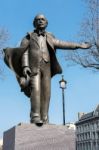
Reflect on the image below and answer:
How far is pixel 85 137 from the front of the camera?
112 meters

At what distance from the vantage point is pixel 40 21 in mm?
7664

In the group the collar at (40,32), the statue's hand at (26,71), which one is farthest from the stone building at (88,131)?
the statue's hand at (26,71)

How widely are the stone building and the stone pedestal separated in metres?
94.5

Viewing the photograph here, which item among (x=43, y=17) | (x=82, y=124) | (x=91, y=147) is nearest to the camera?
(x=43, y=17)

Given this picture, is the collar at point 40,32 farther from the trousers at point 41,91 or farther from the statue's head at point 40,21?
the trousers at point 41,91

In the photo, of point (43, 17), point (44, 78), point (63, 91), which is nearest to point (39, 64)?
point (44, 78)

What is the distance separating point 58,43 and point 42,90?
1165 mm

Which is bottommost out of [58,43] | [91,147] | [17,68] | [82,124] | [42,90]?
Result: [42,90]

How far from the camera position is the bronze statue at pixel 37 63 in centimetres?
710

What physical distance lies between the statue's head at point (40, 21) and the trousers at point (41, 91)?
31.8 inches

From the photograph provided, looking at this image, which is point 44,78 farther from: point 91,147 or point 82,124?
point 82,124

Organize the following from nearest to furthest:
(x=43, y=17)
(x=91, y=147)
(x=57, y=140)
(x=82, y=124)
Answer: (x=57, y=140) → (x=43, y=17) → (x=91, y=147) → (x=82, y=124)

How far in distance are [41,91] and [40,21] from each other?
1.57 metres

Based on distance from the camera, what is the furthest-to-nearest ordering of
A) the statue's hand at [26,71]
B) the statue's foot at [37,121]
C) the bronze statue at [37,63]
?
the statue's hand at [26,71], the bronze statue at [37,63], the statue's foot at [37,121]
